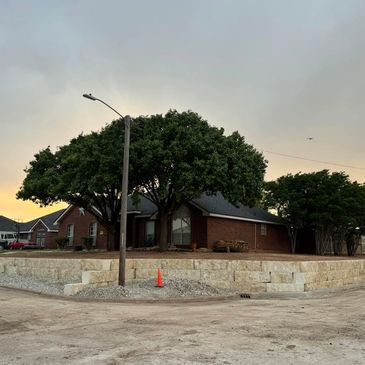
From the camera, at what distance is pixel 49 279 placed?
21.1 meters

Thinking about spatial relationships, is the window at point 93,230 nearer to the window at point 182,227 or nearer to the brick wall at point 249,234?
the window at point 182,227

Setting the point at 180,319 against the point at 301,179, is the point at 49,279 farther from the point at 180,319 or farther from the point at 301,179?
the point at 301,179

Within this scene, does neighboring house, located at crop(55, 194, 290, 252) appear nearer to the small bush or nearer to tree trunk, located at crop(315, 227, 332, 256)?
the small bush

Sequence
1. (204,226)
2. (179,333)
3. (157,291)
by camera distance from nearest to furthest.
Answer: (179,333) < (157,291) < (204,226)

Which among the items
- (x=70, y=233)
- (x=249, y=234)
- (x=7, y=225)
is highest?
(x=7, y=225)

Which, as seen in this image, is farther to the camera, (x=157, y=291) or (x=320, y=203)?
(x=320, y=203)

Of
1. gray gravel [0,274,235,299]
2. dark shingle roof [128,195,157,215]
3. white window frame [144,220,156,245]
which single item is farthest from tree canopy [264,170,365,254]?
gray gravel [0,274,235,299]

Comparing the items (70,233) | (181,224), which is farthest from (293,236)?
(70,233)

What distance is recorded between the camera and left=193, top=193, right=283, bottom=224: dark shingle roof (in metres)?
33.1

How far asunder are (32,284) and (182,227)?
15.8 meters

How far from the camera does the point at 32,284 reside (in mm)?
19922

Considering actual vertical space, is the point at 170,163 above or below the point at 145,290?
above

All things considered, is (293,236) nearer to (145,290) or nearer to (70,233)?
(70,233)

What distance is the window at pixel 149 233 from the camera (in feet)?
119
